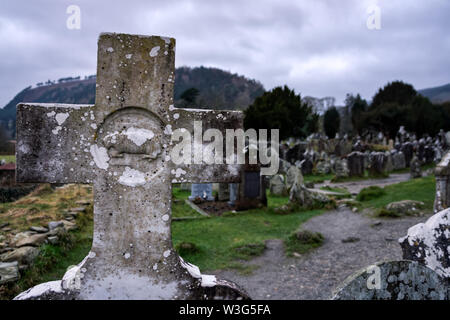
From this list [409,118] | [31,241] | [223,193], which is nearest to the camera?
[31,241]

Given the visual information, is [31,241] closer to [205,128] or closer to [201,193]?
[205,128]

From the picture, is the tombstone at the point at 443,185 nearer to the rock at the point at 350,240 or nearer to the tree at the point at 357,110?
the rock at the point at 350,240

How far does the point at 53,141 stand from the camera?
2250mm

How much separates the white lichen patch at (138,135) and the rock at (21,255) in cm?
443

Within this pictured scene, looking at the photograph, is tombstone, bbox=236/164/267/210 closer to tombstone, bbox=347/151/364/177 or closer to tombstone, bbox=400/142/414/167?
tombstone, bbox=347/151/364/177

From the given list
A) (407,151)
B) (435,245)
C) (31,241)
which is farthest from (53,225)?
(407,151)

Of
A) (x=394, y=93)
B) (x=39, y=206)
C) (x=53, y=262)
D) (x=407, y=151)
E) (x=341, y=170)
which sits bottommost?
(x=53, y=262)

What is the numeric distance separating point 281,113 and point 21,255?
29.5 meters

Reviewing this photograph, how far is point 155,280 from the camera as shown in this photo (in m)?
2.31

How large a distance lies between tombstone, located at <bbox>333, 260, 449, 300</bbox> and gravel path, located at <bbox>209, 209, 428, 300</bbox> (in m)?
3.08

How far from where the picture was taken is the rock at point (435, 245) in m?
3.04

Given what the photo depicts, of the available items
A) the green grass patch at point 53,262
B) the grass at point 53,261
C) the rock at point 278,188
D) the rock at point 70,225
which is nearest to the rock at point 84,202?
the rock at point 70,225
